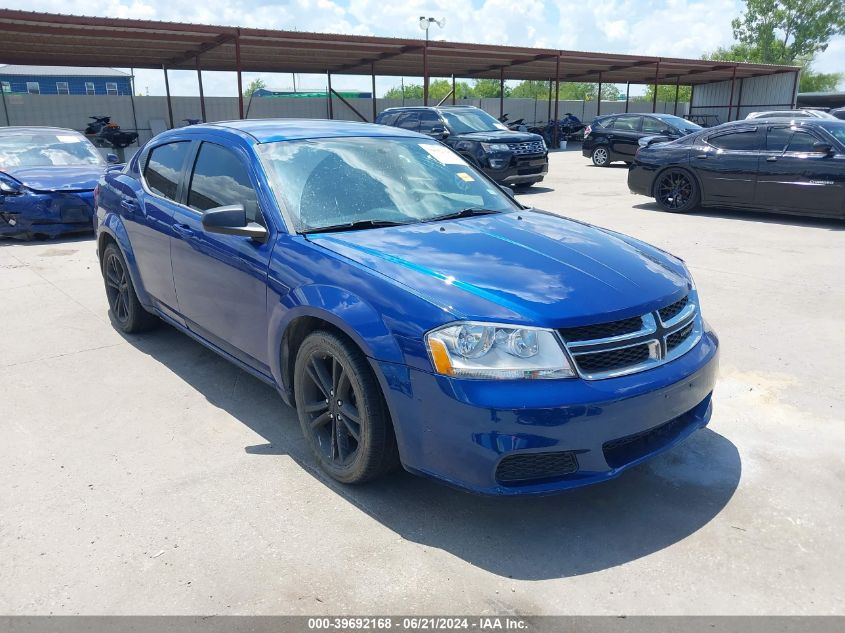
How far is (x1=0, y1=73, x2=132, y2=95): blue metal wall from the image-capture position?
2586 inches

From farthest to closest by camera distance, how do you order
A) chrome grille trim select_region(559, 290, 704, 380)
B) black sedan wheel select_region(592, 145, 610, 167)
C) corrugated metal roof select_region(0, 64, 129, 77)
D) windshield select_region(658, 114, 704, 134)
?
corrugated metal roof select_region(0, 64, 129, 77) < black sedan wheel select_region(592, 145, 610, 167) < windshield select_region(658, 114, 704, 134) < chrome grille trim select_region(559, 290, 704, 380)

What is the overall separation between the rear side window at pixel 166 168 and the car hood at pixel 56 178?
17.3 ft

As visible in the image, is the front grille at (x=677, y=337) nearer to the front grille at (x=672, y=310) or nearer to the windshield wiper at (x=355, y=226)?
the front grille at (x=672, y=310)

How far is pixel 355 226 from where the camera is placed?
345cm

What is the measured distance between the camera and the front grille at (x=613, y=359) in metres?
2.63

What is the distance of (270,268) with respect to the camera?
335 centimetres

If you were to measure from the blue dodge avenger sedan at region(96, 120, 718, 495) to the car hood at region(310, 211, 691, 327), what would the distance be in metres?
0.01

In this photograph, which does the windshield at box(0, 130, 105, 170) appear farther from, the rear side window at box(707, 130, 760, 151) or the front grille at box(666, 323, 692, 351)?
the front grille at box(666, 323, 692, 351)

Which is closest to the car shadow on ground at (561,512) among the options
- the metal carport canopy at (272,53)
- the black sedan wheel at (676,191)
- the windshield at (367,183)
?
the windshield at (367,183)

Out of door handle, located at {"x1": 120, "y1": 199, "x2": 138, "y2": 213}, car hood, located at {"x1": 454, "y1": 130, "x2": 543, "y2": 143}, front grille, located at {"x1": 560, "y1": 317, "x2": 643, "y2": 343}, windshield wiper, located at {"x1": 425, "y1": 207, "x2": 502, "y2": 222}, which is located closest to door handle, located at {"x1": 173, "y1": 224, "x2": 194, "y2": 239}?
door handle, located at {"x1": 120, "y1": 199, "x2": 138, "y2": 213}

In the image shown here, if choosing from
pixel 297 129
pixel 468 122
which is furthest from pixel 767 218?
pixel 297 129

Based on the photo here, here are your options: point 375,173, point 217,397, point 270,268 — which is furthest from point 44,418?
point 375,173

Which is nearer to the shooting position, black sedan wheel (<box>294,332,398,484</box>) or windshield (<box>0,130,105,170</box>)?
black sedan wheel (<box>294,332,398,484</box>)

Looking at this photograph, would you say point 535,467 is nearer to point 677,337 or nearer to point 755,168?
point 677,337
